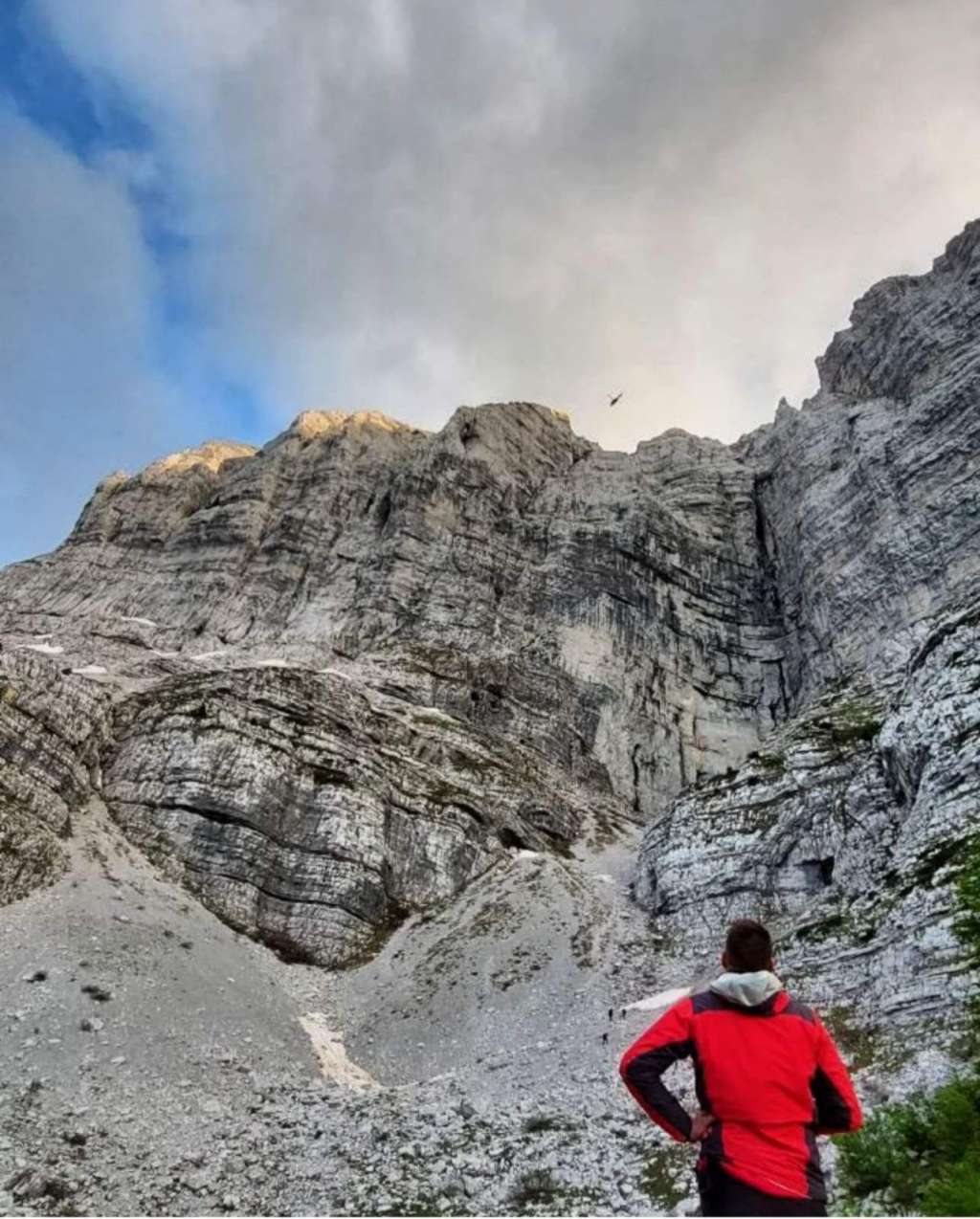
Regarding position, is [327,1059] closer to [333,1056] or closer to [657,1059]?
[333,1056]

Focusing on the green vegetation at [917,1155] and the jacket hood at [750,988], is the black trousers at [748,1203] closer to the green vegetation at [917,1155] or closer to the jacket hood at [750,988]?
the jacket hood at [750,988]

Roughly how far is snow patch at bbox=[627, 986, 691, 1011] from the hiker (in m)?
28.8

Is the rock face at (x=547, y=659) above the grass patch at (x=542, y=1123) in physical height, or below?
above

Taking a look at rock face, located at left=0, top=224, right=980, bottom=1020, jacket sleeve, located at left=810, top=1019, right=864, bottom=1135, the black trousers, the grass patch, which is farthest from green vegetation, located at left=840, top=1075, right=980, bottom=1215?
rock face, located at left=0, top=224, right=980, bottom=1020

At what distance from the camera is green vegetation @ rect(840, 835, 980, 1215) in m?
9.30

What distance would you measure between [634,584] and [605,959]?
6018 centimetres

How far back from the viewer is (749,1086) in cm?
595

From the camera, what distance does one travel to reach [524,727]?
75938 mm

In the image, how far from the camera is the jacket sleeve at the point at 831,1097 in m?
6.21

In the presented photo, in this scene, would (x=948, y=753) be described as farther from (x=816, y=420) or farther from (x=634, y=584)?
(x=816, y=420)

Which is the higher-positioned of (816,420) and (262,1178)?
(816,420)

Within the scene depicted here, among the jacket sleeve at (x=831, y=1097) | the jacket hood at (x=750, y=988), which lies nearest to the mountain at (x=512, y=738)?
the jacket sleeve at (x=831, y=1097)

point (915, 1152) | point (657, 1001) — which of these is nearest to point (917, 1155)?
point (915, 1152)

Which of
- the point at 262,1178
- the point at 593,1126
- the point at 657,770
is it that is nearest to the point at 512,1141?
the point at 593,1126
